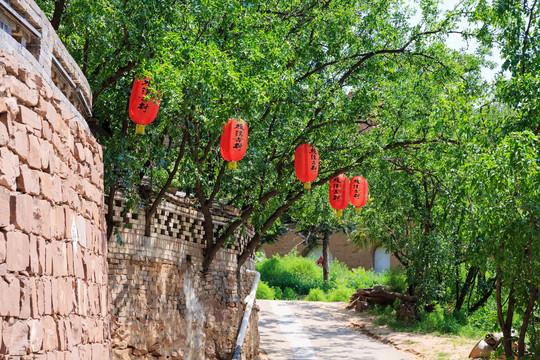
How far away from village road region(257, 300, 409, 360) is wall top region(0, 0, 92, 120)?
8492mm

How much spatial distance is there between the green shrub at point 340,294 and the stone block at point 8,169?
1827 centimetres

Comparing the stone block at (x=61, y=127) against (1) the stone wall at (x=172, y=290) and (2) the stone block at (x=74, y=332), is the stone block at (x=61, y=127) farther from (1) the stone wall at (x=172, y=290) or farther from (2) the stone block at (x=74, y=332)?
(1) the stone wall at (x=172, y=290)

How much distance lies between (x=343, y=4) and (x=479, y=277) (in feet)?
29.2

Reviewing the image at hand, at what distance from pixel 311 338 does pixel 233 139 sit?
27.2 feet

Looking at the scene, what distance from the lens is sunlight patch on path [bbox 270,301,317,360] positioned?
13055 millimetres

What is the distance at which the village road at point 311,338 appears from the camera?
13.0 m

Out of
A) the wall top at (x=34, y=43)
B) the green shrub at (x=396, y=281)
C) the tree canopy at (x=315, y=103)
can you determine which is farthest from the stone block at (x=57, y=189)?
the green shrub at (x=396, y=281)

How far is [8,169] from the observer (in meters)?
3.62

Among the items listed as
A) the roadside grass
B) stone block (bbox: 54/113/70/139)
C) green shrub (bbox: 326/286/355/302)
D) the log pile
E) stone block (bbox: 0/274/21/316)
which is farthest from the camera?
green shrub (bbox: 326/286/355/302)

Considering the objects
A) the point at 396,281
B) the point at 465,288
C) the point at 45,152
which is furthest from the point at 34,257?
the point at 396,281

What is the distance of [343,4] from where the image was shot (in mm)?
10188

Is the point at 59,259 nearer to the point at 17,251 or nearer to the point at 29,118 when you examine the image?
the point at 17,251

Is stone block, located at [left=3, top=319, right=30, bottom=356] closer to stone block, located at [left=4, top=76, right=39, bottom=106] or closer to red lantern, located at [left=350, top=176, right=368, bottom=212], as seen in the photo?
stone block, located at [left=4, top=76, right=39, bottom=106]

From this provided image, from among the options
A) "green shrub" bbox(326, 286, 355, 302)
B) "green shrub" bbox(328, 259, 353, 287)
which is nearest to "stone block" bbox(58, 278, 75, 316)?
"green shrub" bbox(326, 286, 355, 302)
